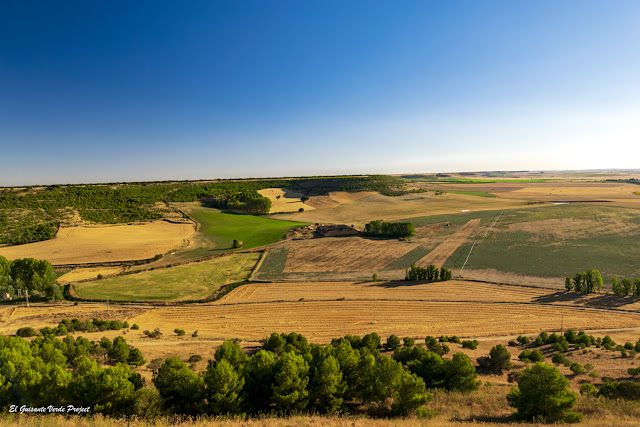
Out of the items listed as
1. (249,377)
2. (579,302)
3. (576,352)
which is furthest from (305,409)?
(579,302)

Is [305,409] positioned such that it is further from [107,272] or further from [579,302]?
[107,272]

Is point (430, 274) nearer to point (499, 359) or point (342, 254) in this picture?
point (342, 254)

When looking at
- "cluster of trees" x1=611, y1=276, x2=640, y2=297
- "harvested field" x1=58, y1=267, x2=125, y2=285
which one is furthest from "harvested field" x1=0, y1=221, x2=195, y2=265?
"cluster of trees" x1=611, y1=276, x2=640, y2=297

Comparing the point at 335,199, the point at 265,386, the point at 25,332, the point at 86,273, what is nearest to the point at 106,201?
the point at 86,273

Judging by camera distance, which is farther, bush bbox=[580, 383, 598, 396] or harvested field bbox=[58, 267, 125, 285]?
harvested field bbox=[58, 267, 125, 285]

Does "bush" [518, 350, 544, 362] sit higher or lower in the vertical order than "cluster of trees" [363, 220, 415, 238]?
lower

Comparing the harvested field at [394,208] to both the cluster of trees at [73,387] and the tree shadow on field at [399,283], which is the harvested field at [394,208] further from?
the cluster of trees at [73,387]

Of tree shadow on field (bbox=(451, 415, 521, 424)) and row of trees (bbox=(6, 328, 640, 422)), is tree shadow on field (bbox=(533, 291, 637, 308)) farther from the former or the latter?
tree shadow on field (bbox=(451, 415, 521, 424))

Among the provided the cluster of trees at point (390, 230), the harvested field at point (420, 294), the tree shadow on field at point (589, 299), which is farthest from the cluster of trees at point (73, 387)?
the cluster of trees at point (390, 230)
